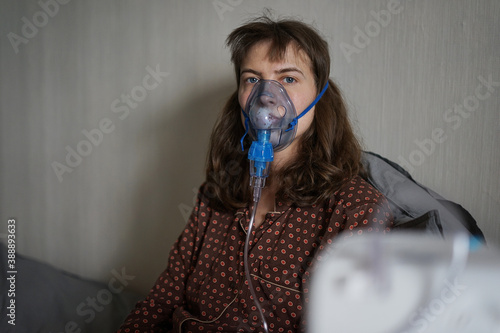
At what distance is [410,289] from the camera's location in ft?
1.46

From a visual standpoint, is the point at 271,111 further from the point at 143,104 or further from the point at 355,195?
the point at 143,104

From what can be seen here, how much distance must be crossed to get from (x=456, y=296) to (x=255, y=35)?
2.90ft

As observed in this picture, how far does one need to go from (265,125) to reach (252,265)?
360 millimetres

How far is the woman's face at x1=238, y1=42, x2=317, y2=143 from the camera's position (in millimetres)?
1118

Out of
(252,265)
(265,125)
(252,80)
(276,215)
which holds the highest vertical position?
(252,80)

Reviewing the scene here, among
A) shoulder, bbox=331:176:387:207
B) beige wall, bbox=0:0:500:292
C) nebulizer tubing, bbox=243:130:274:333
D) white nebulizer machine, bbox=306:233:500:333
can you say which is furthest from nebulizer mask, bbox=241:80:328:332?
white nebulizer machine, bbox=306:233:500:333

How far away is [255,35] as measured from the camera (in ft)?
3.77

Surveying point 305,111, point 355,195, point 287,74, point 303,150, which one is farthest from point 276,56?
point 355,195

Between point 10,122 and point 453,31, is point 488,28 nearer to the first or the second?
point 453,31

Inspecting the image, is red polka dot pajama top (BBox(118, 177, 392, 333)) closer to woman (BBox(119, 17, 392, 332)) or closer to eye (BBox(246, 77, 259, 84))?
woman (BBox(119, 17, 392, 332))

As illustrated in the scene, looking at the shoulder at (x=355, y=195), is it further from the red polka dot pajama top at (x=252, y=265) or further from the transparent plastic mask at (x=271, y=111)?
the transparent plastic mask at (x=271, y=111)

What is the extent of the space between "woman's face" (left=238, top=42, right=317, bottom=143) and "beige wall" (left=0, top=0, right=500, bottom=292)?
0.36m

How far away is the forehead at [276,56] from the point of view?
1.11 meters

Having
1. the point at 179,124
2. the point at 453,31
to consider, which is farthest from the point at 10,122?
the point at 453,31
